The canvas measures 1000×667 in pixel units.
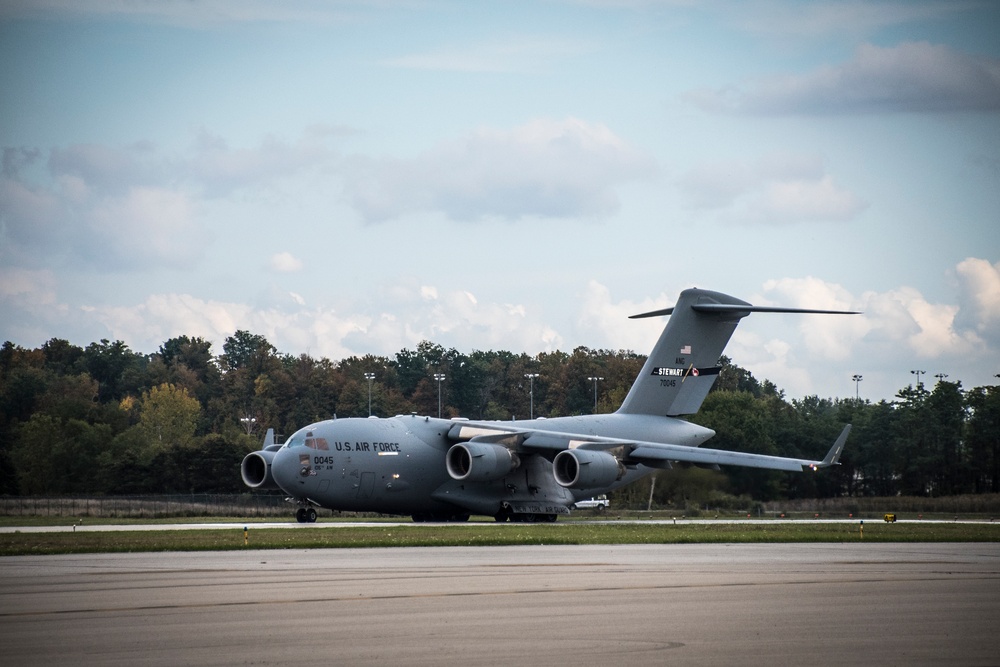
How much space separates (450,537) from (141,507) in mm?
24943

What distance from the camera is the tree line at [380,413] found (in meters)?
53.0

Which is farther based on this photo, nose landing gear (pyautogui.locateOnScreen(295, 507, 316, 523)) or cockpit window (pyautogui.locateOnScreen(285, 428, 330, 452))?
nose landing gear (pyautogui.locateOnScreen(295, 507, 316, 523))

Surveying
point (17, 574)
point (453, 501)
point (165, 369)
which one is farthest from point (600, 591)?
point (165, 369)

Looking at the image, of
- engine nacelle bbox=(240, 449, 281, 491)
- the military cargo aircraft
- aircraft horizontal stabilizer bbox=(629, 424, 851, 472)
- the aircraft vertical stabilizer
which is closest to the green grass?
aircraft horizontal stabilizer bbox=(629, 424, 851, 472)

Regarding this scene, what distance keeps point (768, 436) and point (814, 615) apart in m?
38.4

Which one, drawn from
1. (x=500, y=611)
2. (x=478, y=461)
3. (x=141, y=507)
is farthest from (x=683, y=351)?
(x=500, y=611)

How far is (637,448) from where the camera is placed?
1672 inches

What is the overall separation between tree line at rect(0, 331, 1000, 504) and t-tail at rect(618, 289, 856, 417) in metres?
3.38

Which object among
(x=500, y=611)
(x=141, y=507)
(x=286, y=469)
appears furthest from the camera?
(x=141, y=507)

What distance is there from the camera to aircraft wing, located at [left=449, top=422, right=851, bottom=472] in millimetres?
40969

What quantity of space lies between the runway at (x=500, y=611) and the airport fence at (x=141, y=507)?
2804 centimetres

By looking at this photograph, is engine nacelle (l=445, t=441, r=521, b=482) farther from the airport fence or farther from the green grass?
the airport fence

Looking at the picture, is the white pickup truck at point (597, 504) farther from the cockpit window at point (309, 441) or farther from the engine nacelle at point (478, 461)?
the cockpit window at point (309, 441)

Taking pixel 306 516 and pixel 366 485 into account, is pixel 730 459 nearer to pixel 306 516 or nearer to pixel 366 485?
pixel 366 485
